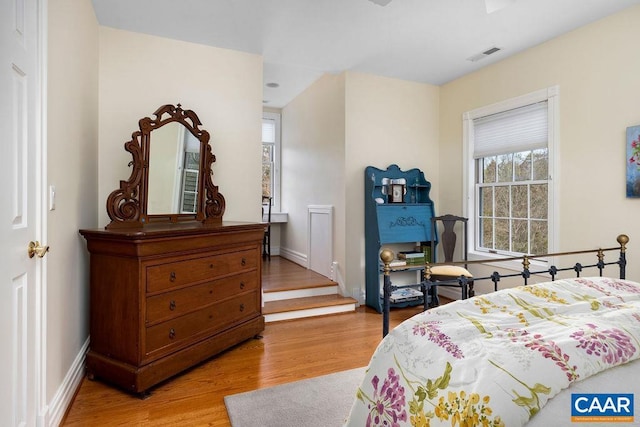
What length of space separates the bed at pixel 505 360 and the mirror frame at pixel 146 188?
211 cm

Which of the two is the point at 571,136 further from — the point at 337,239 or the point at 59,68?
the point at 59,68

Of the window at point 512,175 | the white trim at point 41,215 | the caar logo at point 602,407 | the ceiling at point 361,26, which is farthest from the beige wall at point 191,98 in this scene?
the caar logo at point 602,407

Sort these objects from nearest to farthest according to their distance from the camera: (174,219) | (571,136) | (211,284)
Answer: (211,284)
(174,219)
(571,136)

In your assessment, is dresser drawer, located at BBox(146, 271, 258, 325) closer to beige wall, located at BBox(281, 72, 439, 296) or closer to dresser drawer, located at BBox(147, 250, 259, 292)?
dresser drawer, located at BBox(147, 250, 259, 292)

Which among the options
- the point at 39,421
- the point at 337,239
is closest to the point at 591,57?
the point at 337,239

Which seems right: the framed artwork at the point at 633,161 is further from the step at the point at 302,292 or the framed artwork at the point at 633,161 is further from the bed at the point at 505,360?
the step at the point at 302,292

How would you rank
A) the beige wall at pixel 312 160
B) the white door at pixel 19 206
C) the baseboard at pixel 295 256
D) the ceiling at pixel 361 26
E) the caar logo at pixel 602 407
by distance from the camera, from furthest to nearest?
the baseboard at pixel 295 256
the beige wall at pixel 312 160
the ceiling at pixel 361 26
the white door at pixel 19 206
the caar logo at pixel 602 407

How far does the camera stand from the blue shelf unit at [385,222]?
382 cm

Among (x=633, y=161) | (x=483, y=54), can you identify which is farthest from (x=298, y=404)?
(x=483, y=54)

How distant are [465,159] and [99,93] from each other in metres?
3.75

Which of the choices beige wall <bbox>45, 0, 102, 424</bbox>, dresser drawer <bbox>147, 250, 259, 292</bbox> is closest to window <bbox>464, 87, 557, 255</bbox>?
dresser drawer <bbox>147, 250, 259, 292</bbox>

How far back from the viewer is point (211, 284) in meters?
2.57

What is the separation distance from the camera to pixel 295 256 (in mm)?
5449

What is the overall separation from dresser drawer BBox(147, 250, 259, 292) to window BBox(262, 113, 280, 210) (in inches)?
120
